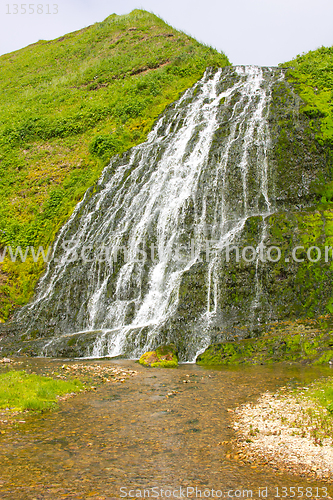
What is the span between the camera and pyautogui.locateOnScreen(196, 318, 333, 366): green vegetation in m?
12.7

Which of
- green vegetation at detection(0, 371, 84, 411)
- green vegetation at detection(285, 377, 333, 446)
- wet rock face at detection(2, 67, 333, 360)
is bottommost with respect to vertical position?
green vegetation at detection(0, 371, 84, 411)

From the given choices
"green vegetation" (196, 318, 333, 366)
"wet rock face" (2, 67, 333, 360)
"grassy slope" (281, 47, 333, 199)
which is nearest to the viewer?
"green vegetation" (196, 318, 333, 366)

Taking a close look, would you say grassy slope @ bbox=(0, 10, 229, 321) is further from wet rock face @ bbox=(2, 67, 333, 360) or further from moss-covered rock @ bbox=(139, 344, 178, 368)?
moss-covered rock @ bbox=(139, 344, 178, 368)

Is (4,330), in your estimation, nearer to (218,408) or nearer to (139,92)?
(218,408)

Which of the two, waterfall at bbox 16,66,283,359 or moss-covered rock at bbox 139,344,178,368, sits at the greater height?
waterfall at bbox 16,66,283,359

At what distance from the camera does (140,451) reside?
565cm

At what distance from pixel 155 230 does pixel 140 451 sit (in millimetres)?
17025

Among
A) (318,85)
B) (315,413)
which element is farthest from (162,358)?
(318,85)

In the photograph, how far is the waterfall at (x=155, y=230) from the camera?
17.5 m

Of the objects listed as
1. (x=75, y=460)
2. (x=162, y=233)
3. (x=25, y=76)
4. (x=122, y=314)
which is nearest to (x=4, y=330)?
(x=122, y=314)

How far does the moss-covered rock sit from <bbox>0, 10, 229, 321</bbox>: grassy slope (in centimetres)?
1325

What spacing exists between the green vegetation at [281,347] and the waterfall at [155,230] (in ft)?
4.36

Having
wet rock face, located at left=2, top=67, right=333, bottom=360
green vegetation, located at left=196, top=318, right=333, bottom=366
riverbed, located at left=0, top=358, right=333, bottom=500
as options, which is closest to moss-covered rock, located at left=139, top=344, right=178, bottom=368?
wet rock face, located at left=2, top=67, right=333, bottom=360

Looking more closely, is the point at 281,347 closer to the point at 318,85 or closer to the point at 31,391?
the point at 31,391
